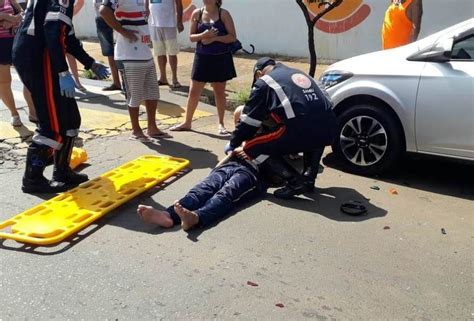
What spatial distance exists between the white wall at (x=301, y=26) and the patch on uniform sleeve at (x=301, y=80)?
5.49 metres

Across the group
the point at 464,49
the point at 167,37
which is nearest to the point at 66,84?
the point at 464,49

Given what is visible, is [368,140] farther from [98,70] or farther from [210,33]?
[98,70]

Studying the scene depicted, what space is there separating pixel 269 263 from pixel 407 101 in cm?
225

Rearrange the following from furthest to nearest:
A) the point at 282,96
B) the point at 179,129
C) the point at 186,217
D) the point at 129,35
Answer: the point at 179,129 → the point at 129,35 → the point at 282,96 → the point at 186,217

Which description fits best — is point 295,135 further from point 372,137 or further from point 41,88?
point 41,88

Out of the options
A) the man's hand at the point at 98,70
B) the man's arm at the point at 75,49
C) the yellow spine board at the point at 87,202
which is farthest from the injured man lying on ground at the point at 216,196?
the man's arm at the point at 75,49

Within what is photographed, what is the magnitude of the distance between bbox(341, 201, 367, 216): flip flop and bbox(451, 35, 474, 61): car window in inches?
63.7

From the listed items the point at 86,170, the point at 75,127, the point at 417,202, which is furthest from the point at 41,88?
the point at 417,202

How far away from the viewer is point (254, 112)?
459cm

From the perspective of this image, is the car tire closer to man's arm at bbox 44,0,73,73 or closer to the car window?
the car window

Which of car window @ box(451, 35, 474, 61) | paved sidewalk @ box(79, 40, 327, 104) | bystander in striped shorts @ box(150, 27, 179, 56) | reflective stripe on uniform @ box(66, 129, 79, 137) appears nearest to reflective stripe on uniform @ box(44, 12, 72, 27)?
reflective stripe on uniform @ box(66, 129, 79, 137)

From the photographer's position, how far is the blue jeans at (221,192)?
163 inches

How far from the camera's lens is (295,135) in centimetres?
461

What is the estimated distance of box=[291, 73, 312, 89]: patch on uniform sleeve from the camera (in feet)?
15.2
